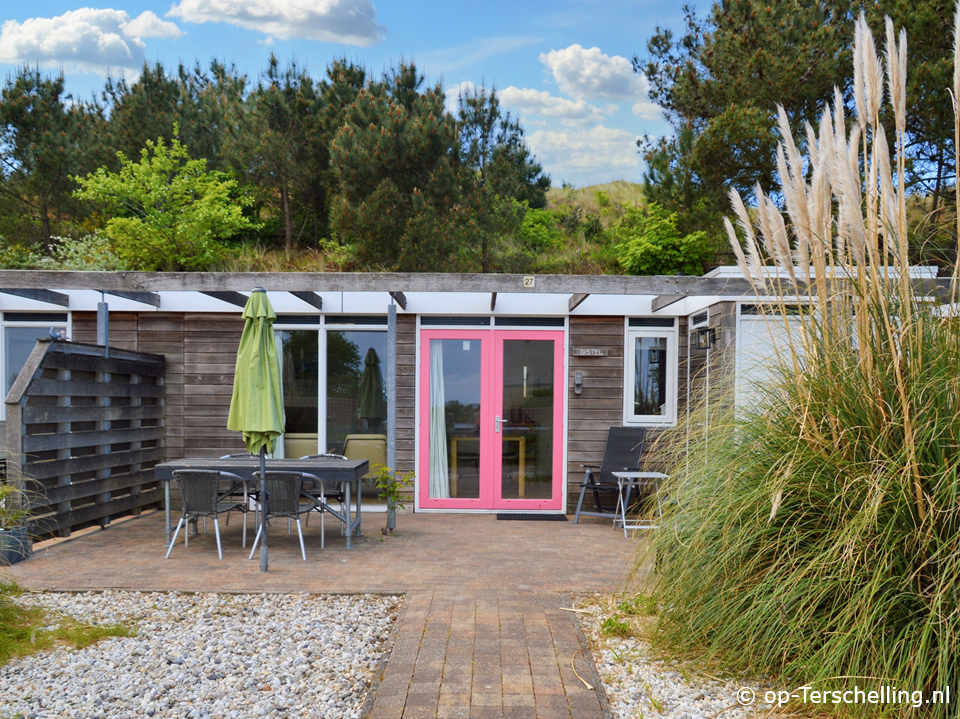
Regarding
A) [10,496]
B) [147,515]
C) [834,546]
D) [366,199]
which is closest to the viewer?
[834,546]

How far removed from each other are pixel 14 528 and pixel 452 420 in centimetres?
400

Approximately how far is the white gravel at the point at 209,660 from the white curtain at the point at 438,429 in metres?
3.23

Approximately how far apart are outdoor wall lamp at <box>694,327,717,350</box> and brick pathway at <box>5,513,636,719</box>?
2.00 meters

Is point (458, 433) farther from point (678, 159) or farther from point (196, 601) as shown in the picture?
point (678, 159)

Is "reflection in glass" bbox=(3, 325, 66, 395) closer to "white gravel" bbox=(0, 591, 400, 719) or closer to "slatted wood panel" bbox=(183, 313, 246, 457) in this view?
"slatted wood panel" bbox=(183, 313, 246, 457)

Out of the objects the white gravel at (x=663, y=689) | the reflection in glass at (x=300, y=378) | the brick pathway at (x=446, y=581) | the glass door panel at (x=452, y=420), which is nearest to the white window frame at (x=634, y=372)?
the brick pathway at (x=446, y=581)

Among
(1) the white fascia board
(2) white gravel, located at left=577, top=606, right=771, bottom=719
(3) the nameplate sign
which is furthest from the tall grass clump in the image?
(3) the nameplate sign

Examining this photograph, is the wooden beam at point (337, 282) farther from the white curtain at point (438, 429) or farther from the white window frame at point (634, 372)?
the white curtain at point (438, 429)

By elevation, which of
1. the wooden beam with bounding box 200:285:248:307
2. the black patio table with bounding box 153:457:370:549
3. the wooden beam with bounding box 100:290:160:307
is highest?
the wooden beam with bounding box 100:290:160:307

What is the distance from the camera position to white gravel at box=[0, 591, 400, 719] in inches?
107

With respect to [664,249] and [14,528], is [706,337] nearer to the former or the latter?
[14,528]

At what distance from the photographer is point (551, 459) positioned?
294 inches

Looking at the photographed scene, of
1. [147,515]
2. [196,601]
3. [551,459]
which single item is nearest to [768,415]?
[196,601]

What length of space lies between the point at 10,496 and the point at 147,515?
201 centimetres
